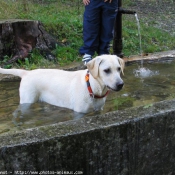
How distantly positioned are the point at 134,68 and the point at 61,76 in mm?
2154

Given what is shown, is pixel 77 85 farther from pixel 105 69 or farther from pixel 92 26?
pixel 92 26

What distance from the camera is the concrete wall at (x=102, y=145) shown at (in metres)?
2.22

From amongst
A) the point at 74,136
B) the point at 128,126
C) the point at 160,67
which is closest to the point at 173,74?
the point at 160,67

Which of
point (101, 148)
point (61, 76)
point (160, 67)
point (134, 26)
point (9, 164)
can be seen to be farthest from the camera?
point (134, 26)

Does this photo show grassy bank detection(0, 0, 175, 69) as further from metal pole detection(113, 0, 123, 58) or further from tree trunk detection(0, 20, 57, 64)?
→ metal pole detection(113, 0, 123, 58)

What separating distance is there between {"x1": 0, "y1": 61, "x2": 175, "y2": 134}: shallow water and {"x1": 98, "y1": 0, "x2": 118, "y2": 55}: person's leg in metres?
0.65

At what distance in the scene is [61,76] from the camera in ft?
13.4

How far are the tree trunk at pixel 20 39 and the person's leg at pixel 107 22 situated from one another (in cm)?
107

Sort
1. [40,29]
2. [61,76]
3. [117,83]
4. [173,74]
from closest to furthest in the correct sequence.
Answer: [117,83] < [61,76] < [173,74] < [40,29]

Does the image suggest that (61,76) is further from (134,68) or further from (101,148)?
(134,68)

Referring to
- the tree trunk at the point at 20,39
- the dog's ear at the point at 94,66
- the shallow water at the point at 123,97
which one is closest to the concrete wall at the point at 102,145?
the shallow water at the point at 123,97

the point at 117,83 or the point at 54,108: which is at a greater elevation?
the point at 117,83

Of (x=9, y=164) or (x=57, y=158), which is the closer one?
(x=9, y=164)

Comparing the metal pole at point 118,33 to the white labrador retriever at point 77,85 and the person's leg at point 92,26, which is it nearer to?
the person's leg at point 92,26
